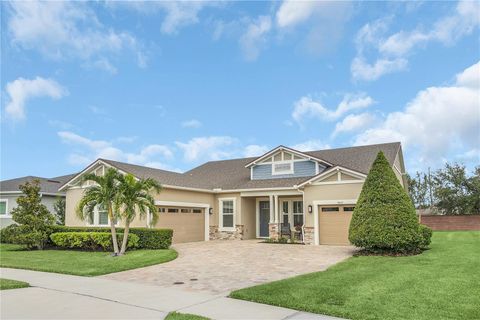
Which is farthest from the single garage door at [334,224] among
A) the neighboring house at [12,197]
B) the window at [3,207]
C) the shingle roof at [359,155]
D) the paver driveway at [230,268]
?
the window at [3,207]

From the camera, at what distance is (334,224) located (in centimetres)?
1852

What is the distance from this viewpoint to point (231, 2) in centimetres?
1525

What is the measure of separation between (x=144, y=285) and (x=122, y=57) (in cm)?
1177

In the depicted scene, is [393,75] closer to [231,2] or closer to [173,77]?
[231,2]

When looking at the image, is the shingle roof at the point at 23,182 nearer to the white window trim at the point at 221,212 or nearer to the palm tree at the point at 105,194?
the white window trim at the point at 221,212

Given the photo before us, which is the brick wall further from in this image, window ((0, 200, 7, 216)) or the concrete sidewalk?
window ((0, 200, 7, 216))

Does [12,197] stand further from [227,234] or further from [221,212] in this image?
[227,234]

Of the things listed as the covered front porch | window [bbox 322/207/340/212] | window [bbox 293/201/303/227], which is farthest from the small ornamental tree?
window [bbox 322/207/340/212]

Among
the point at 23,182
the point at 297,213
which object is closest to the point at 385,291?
the point at 297,213

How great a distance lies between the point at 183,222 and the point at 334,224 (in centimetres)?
802

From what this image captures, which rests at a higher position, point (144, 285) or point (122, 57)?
point (122, 57)

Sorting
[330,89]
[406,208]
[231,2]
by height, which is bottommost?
[406,208]

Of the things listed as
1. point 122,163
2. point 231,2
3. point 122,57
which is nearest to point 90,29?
point 122,57

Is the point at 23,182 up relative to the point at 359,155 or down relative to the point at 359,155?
down
